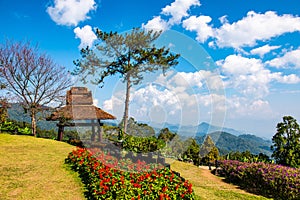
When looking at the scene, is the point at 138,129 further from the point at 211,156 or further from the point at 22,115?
the point at 22,115

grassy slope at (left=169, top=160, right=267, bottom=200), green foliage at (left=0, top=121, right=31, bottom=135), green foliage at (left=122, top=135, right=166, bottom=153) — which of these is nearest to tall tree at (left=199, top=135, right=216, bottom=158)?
grassy slope at (left=169, top=160, right=267, bottom=200)

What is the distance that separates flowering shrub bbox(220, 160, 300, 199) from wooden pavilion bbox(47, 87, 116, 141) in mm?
6366

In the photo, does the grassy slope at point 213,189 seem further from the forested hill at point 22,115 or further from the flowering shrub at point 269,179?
the forested hill at point 22,115

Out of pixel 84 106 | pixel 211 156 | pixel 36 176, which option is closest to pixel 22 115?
pixel 84 106

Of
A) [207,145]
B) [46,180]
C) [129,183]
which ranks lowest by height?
[46,180]

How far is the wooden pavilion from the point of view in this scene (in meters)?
11.9

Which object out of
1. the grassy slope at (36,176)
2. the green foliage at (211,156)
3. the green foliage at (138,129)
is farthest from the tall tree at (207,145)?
the grassy slope at (36,176)

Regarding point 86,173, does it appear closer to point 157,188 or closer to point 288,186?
point 157,188

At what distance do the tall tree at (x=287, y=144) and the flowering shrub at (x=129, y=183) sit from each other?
7040 mm

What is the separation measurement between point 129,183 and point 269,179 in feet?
15.5

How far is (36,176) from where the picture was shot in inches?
307

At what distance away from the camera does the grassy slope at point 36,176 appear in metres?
6.45

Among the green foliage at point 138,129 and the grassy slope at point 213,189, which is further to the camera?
the grassy slope at point 213,189

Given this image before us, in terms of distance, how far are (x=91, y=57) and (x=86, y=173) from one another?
5426mm
